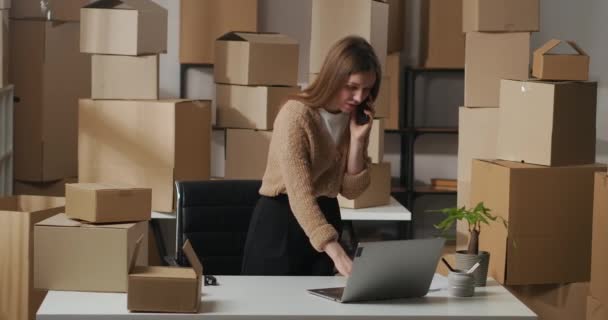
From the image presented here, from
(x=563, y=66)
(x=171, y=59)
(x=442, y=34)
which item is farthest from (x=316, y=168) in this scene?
(x=171, y=59)

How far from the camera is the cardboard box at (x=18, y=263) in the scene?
3443mm

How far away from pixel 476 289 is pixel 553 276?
0.85m

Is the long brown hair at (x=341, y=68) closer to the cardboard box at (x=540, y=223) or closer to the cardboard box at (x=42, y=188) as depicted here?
the cardboard box at (x=540, y=223)

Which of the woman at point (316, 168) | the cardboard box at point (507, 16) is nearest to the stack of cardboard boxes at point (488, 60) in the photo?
the cardboard box at point (507, 16)

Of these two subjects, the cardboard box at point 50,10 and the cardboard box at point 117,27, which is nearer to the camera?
the cardboard box at point 117,27

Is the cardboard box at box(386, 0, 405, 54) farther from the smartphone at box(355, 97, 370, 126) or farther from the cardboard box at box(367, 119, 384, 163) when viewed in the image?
the smartphone at box(355, 97, 370, 126)

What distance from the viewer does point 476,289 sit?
269 centimetres

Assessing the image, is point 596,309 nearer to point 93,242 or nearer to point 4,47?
point 93,242

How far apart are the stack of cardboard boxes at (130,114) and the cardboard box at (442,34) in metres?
1.47

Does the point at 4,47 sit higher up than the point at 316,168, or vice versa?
the point at 4,47

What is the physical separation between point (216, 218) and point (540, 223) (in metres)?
1.10

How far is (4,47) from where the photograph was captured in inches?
168

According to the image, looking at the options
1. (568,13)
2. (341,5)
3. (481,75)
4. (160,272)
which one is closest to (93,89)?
(341,5)

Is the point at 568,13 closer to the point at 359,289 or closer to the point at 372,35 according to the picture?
the point at 372,35
